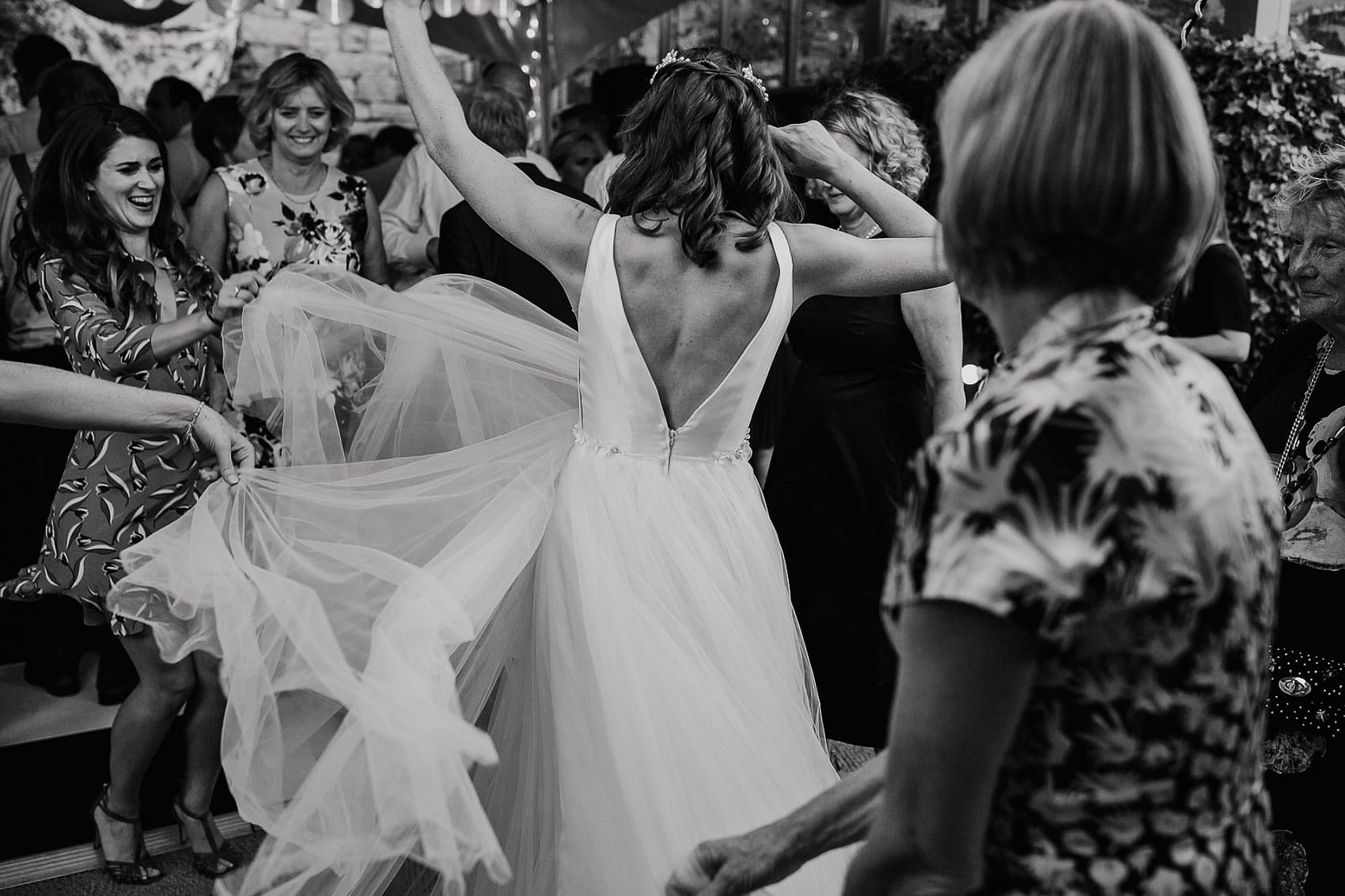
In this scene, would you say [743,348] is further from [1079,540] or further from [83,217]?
[83,217]

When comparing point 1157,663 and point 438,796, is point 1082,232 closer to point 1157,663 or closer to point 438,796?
point 1157,663

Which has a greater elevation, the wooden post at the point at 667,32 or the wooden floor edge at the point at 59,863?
the wooden post at the point at 667,32

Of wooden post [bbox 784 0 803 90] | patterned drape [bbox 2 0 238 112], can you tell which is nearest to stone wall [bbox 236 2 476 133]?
patterned drape [bbox 2 0 238 112]

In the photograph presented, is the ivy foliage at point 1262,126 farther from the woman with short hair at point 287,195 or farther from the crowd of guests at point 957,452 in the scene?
the woman with short hair at point 287,195

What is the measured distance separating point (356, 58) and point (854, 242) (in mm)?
7337

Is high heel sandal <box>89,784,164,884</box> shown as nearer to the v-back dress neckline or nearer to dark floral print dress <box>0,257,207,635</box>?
dark floral print dress <box>0,257,207,635</box>

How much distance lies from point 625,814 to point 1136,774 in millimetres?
1123

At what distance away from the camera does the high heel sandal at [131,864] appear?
2.83 m

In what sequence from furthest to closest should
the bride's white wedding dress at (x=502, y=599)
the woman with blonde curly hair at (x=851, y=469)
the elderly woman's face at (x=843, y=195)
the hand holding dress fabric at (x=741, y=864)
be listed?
the woman with blonde curly hair at (x=851, y=469)
the elderly woman's face at (x=843, y=195)
the bride's white wedding dress at (x=502, y=599)
the hand holding dress fabric at (x=741, y=864)

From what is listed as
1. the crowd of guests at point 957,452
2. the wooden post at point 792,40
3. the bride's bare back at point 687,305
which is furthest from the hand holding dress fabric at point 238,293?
the wooden post at point 792,40

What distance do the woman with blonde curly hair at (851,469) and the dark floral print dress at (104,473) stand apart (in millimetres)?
1522

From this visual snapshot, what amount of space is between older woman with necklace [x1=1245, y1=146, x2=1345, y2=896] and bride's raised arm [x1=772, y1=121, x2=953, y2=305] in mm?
666

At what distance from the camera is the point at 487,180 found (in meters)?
2.09

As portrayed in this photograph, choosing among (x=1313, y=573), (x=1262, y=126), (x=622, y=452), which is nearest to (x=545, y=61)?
(x=1262, y=126)
